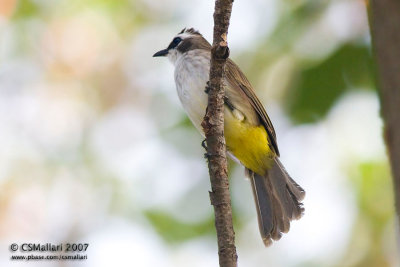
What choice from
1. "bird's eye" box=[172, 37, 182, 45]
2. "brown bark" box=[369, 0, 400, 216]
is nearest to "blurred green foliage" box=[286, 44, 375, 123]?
"bird's eye" box=[172, 37, 182, 45]

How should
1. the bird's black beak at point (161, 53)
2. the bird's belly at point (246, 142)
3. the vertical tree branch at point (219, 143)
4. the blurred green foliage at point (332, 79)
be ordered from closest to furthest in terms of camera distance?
1. the vertical tree branch at point (219, 143)
2. the blurred green foliage at point (332, 79)
3. the bird's belly at point (246, 142)
4. the bird's black beak at point (161, 53)

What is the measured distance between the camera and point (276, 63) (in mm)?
4508

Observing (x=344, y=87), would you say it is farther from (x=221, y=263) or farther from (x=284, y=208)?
(x=221, y=263)

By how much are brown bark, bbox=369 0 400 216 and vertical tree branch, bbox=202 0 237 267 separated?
1365 mm

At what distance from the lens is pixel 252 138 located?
3.92 meters

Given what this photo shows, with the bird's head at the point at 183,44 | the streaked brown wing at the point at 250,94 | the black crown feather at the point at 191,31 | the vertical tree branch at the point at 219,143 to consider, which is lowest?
the vertical tree branch at the point at 219,143

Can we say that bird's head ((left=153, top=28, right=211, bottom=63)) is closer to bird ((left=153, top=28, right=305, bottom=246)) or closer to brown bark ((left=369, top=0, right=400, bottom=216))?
bird ((left=153, top=28, right=305, bottom=246))

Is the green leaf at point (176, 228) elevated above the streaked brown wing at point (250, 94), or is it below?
below

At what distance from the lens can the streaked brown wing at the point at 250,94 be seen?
4.00 meters

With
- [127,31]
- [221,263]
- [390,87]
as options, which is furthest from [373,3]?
[127,31]

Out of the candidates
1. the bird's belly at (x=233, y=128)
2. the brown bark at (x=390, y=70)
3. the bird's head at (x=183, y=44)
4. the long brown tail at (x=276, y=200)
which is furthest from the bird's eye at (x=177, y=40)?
the brown bark at (x=390, y=70)

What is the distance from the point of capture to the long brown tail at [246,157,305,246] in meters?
4.02

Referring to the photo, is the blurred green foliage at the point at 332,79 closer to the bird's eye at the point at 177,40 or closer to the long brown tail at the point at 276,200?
the long brown tail at the point at 276,200

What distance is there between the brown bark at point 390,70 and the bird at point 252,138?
2955 millimetres
